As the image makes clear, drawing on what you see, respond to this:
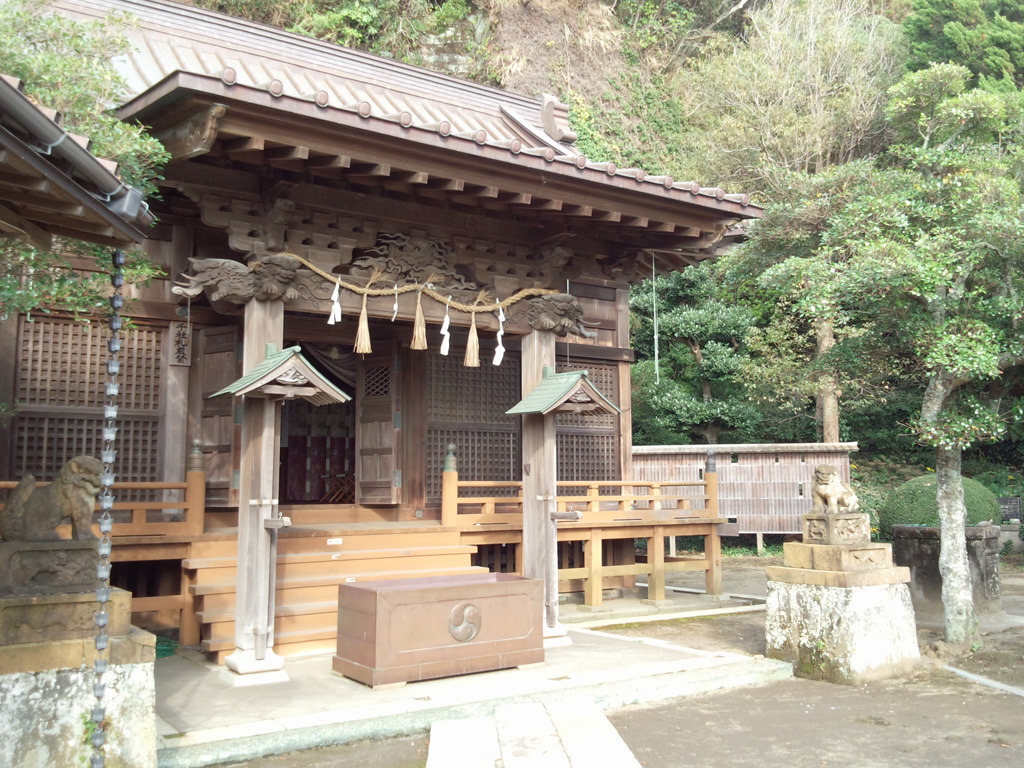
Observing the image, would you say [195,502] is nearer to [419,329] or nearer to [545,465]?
[419,329]

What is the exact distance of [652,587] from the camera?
11305mm

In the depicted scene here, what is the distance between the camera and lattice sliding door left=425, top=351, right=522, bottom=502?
1034 cm

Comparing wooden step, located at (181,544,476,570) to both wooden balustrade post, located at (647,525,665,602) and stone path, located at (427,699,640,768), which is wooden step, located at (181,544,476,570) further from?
wooden balustrade post, located at (647,525,665,602)

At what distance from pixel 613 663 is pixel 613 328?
18.7 feet

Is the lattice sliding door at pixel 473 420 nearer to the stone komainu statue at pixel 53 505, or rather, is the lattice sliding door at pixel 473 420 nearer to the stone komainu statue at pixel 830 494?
the stone komainu statue at pixel 830 494

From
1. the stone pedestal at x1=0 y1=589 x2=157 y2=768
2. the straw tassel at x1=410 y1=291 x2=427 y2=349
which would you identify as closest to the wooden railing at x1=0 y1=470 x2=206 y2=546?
the straw tassel at x1=410 y1=291 x2=427 y2=349

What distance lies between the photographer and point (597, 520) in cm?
1080

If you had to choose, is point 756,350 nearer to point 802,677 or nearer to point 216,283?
point 802,677

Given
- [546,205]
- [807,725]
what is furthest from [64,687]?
[546,205]

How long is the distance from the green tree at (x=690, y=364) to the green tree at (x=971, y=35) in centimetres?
872

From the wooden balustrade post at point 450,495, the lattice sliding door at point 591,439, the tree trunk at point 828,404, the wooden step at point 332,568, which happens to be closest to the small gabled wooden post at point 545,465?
the wooden step at point 332,568

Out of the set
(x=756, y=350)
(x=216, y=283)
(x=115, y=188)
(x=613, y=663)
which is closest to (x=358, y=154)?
(x=216, y=283)

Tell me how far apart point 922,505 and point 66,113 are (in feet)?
40.2

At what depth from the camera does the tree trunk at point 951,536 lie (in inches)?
334
